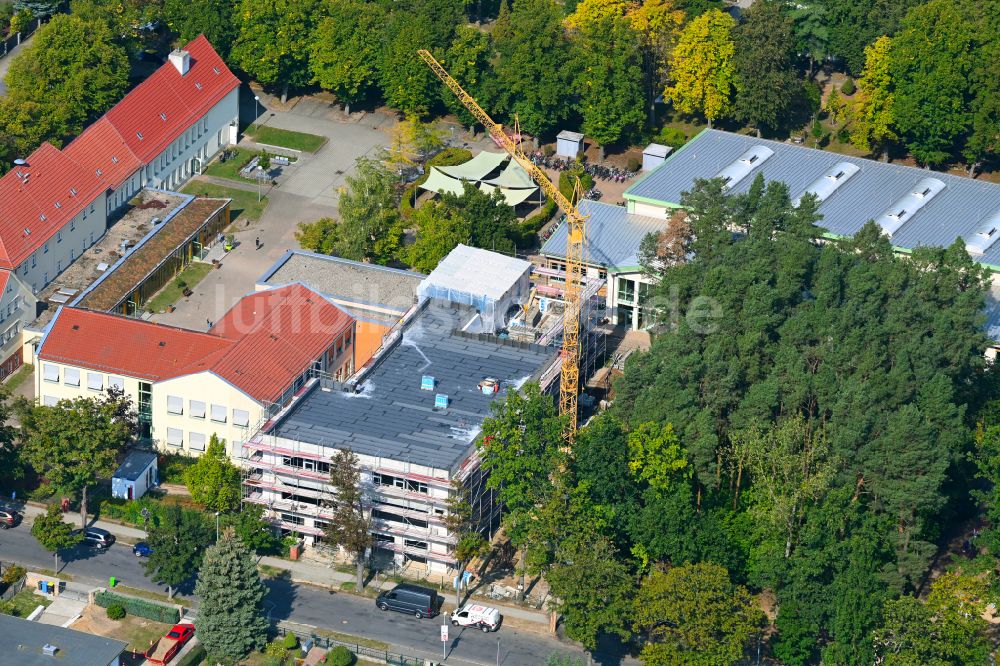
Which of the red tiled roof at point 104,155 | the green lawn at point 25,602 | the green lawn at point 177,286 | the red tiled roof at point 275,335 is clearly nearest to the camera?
the green lawn at point 25,602

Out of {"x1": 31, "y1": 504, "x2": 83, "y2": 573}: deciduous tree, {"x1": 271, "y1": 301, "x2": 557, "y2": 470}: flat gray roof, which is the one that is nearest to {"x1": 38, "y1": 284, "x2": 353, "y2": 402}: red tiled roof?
{"x1": 271, "y1": 301, "x2": 557, "y2": 470}: flat gray roof

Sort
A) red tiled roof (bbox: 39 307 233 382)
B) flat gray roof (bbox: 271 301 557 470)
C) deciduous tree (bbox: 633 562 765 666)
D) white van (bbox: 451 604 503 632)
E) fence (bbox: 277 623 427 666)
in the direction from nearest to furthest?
1. deciduous tree (bbox: 633 562 765 666)
2. fence (bbox: 277 623 427 666)
3. white van (bbox: 451 604 503 632)
4. flat gray roof (bbox: 271 301 557 470)
5. red tiled roof (bbox: 39 307 233 382)

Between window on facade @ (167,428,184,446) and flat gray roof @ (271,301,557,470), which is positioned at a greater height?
flat gray roof @ (271,301,557,470)

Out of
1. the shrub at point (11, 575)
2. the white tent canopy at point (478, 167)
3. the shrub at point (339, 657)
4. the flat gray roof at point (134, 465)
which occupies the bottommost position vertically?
the shrub at point (11, 575)

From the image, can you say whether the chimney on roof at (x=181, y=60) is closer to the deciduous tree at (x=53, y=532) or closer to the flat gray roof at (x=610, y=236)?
the flat gray roof at (x=610, y=236)

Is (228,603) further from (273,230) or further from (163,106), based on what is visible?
(163,106)

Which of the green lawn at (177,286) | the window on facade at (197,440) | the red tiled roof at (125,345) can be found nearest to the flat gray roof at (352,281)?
the red tiled roof at (125,345)

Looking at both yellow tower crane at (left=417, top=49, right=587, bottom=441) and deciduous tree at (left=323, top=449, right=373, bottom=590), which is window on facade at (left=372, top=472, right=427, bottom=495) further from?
yellow tower crane at (left=417, top=49, right=587, bottom=441)
